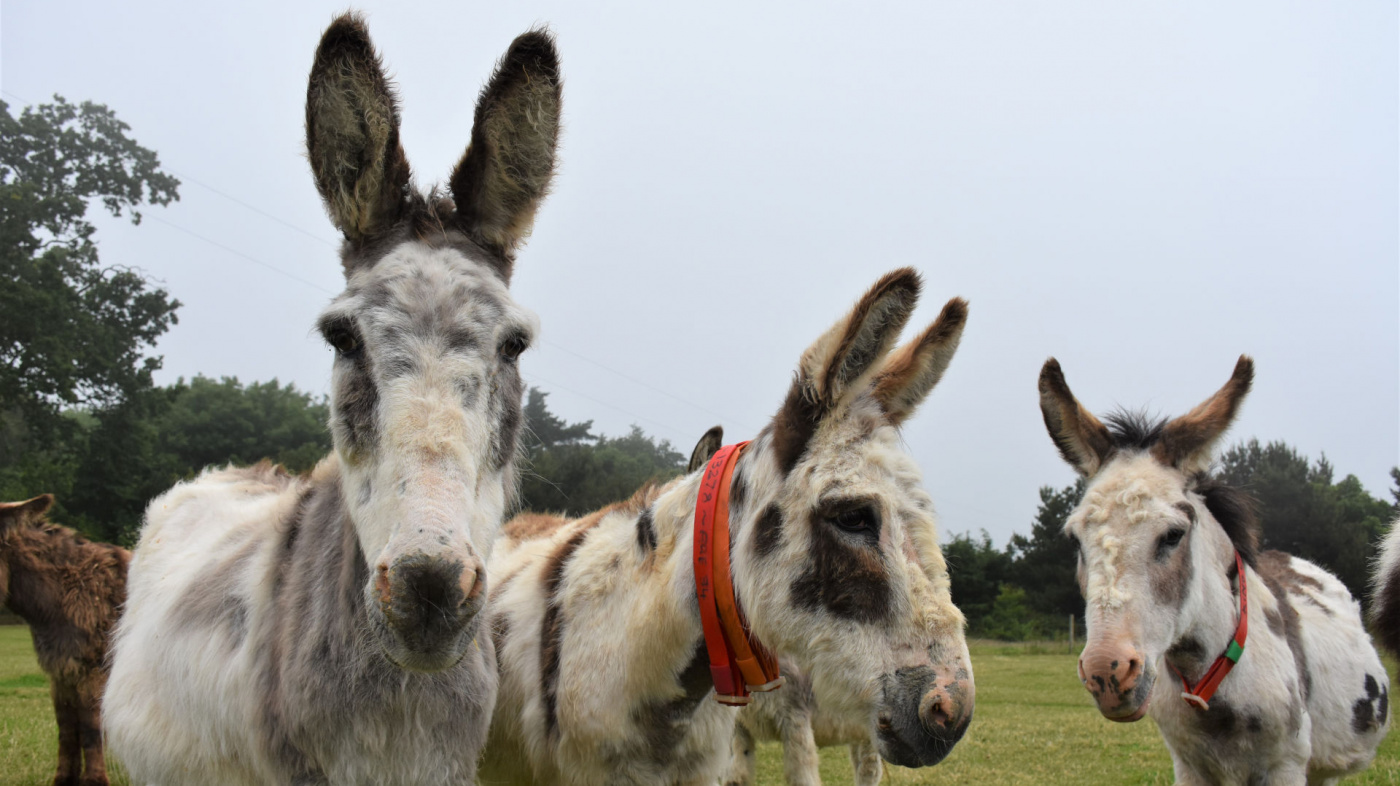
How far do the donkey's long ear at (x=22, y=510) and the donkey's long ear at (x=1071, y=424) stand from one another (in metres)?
8.76

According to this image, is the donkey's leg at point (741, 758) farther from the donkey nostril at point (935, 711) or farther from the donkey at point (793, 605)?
the donkey nostril at point (935, 711)

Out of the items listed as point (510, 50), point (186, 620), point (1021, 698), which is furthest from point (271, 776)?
point (1021, 698)

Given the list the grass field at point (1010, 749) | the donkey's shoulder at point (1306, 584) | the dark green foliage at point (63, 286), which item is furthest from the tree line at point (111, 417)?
the donkey's shoulder at point (1306, 584)

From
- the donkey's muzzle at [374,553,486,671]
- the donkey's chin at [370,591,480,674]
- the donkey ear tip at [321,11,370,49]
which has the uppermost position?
the donkey ear tip at [321,11,370,49]

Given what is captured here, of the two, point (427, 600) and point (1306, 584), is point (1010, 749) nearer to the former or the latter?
point (1306, 584)

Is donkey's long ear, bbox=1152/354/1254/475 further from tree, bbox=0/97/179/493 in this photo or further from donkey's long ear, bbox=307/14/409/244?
tree, bbox=0/97/179/493

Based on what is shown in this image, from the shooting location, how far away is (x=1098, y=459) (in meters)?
5.14

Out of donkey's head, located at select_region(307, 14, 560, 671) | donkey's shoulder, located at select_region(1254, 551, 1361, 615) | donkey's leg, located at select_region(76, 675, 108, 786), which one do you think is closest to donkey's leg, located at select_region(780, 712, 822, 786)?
donkey's shoulder, located at select_region(1254, 551, 1361, 615)

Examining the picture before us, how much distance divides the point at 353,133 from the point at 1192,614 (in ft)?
15.2

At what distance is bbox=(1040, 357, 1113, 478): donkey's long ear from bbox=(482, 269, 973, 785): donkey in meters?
2.69

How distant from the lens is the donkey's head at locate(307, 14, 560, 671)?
1783 mm

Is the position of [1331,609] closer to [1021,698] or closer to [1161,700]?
[1161,700]

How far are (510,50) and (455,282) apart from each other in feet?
2.55

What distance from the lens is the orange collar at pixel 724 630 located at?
2.65 meters
